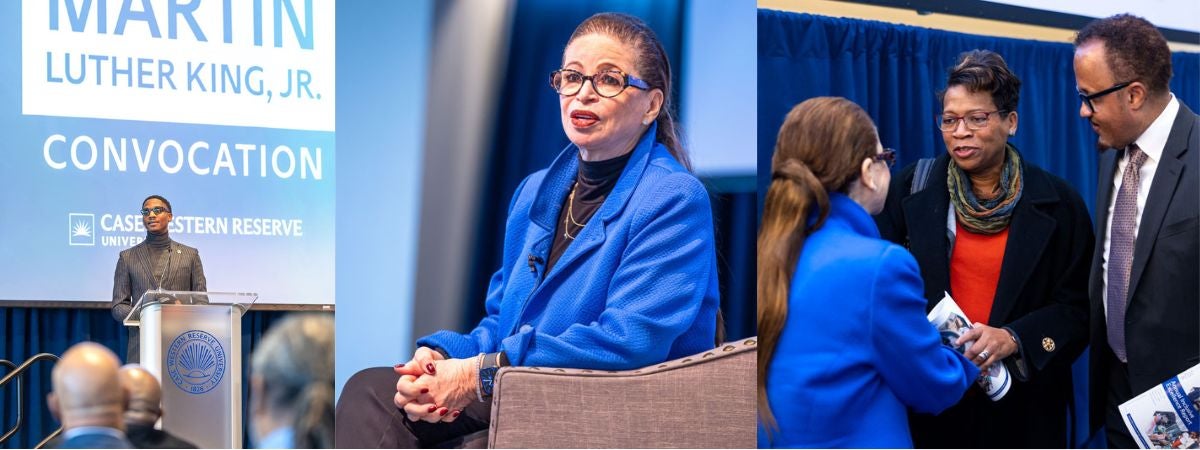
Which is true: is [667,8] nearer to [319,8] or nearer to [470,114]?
[470,114]

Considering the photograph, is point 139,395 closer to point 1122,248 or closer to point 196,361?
point 196,361

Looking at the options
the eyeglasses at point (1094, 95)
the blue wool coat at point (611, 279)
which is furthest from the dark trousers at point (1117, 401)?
the blue wool coat at point (611, 279)

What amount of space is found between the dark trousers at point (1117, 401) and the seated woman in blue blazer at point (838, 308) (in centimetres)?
59

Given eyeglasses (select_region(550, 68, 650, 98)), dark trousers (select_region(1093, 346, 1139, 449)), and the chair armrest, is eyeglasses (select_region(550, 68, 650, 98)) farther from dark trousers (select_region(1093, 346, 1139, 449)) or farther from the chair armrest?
dark trousers (select_region(1093, 346, 1139, 449))

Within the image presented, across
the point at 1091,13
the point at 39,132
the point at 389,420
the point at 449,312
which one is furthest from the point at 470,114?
the point at 1091,13

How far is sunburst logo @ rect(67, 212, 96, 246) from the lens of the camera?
3.92 meters

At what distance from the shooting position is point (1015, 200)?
3.74 m

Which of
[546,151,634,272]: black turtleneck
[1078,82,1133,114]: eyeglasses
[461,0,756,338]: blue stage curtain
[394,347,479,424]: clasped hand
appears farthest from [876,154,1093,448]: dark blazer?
[394,347,479,424]: clasped hand

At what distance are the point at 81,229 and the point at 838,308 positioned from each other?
7.97ft

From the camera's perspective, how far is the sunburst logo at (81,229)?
392 cm

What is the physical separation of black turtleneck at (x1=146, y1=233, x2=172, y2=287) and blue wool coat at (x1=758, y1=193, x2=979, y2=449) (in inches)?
78.7

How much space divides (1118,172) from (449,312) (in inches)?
85.8

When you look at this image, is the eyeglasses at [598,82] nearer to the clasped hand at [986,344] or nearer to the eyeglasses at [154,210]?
the clasped hand at [986,344]

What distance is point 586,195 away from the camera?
12.3 feet
